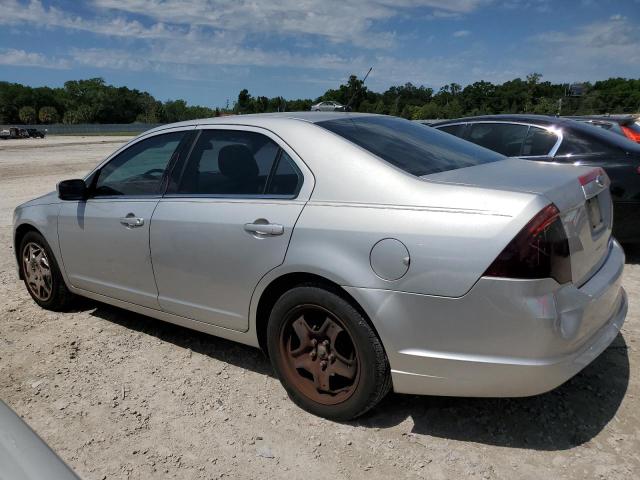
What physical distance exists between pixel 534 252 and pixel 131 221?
2575 millimetres

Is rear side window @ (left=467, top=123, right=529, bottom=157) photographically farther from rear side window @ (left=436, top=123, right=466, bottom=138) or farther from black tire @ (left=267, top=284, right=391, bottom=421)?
A: black tire @ (left=267, top=284, right=391, bottom=421)

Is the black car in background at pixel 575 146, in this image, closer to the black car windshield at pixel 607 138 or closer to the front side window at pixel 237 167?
the black car windshield at pixel 607 138

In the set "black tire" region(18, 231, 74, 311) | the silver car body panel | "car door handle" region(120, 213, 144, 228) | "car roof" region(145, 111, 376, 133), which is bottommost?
"black tire" region(18, 231, 74, 311)

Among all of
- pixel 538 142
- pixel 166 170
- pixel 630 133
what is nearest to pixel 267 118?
pixel 166 170

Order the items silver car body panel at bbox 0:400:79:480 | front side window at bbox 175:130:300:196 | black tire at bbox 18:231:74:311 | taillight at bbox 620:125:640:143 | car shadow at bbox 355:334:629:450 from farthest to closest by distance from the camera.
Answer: taillight at bbox 620:125:640:143 → black tire at bbox 18:231:74:311 → front side window at bbox 175:130:300:196 → car shadow at bbox 355:334:629:450 → silver car body panel at bbox 0:400:79:480

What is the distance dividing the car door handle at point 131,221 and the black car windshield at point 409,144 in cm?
138

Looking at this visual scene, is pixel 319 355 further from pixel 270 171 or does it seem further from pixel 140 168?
pixel 140 168

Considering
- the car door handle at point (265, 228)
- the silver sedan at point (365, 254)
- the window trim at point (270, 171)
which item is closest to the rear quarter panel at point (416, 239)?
the silver sedan at point (365, 254)

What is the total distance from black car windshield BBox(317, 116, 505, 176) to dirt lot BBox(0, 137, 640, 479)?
52.6 inches

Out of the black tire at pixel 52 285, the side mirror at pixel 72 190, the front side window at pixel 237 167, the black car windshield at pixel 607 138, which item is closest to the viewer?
the front side window at pixel 237 167

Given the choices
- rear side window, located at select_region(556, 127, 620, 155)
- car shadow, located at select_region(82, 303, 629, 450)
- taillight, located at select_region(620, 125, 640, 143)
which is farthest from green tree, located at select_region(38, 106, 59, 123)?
car shadow, located at select_region(82, 303, 629, 450)

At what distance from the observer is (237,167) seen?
339 centimetres

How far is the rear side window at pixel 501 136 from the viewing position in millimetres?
6176

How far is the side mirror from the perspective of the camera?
4109 millimetres
